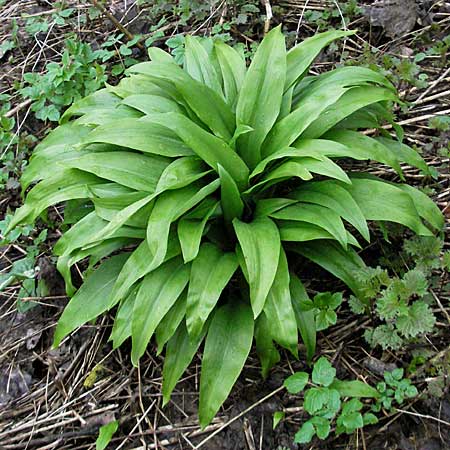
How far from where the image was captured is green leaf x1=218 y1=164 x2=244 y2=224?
185 centimetres

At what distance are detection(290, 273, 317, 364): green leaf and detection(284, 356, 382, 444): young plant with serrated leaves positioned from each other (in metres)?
0.10

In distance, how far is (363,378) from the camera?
1.92 meters

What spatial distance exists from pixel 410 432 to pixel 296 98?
132 cm

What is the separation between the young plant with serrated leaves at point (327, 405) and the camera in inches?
66.5

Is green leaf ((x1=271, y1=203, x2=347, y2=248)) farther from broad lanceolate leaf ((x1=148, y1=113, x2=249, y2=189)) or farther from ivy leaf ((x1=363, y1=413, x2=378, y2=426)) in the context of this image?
ivy leaf ((x1=363, y1=413, x2=378, y2=426))

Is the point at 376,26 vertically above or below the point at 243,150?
below

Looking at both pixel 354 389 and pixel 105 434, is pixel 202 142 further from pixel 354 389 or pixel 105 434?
pixel 105 434

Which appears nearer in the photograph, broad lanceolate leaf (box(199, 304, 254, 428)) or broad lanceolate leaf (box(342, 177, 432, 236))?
broad lanceolate leaf (box(199, 304, 254, 428))

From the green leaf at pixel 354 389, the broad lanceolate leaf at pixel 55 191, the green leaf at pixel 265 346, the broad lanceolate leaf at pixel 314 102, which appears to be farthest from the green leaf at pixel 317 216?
the broad lanceolate leaf at pixel 55 191

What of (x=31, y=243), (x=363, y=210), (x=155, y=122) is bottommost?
(x=31, y=243)

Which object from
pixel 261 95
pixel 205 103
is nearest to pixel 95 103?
A: pixel 205 103

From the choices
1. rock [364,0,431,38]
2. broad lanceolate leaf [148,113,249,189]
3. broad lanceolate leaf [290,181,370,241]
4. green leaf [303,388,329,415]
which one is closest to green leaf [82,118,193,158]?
broad lanceolate leaf [148,113,249,189]

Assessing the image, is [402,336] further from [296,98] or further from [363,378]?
[296,98]

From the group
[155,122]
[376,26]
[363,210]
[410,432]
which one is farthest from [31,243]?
[376,26]
